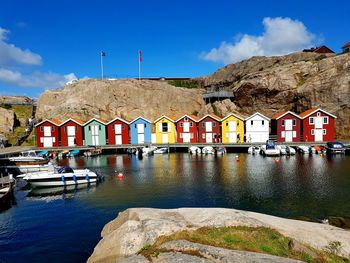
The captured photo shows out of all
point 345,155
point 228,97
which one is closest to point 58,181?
point 345,155

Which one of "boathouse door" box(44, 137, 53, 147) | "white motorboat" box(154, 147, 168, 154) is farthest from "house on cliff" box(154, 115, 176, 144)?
"boathouse door" box(44, 137, 53, 147)

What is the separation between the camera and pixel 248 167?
5475 centimetres

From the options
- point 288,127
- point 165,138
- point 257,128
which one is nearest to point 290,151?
point 288,127

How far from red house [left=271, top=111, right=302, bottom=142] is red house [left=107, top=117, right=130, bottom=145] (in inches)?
1709

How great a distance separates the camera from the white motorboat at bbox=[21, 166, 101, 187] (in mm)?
42719

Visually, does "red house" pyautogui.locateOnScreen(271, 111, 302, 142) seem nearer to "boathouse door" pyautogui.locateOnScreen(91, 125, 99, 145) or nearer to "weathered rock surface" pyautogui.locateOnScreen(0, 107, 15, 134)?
"boathouse door" pyautogui.locateOnScreen(91, 125, 99, 145)

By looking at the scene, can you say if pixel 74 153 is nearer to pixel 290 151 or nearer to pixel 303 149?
pixel 290 151

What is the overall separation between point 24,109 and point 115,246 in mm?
121957

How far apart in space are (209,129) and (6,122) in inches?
2686

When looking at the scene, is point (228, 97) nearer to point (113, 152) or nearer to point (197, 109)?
Answer: point (197, 109)

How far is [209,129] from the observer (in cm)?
8638

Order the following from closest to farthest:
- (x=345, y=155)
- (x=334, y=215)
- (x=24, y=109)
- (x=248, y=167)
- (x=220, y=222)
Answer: (x=220, y=222) < (x=334, y=215) < (x=248, y=167) < (x=345, y=155) < (x=24, y=109)

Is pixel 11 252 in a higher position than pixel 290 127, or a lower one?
lower

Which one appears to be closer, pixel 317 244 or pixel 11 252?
pixel 317 244
